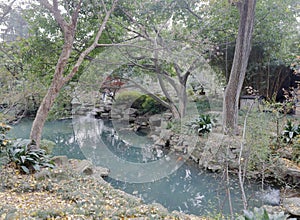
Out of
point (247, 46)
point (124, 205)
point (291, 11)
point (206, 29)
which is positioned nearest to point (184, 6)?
point (206, 29)

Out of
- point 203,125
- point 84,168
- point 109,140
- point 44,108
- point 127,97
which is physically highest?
point 127,97

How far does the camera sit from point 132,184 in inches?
188

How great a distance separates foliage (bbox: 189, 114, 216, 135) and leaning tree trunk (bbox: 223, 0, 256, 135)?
70 cm

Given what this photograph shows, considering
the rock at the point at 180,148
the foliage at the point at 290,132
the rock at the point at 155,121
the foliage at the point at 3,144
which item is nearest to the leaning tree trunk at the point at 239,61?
the foliage at the point at 290,132

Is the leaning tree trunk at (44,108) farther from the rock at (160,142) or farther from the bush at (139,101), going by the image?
the bush at (139,101)

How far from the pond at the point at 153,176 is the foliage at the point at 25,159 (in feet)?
5.35

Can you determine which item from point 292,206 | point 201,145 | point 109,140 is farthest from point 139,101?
point 292,206

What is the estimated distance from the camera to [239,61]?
535 cm

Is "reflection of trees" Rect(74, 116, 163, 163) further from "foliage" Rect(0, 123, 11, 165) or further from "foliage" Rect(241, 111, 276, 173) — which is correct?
"foliage" Rect(0, 123, 11, 165)

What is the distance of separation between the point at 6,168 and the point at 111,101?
8.71 m

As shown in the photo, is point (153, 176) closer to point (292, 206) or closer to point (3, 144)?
point (292, 206)

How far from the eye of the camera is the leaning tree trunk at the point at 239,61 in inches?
195

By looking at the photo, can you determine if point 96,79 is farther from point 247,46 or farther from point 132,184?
point 247,46

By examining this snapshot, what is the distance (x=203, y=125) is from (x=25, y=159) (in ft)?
14.7
